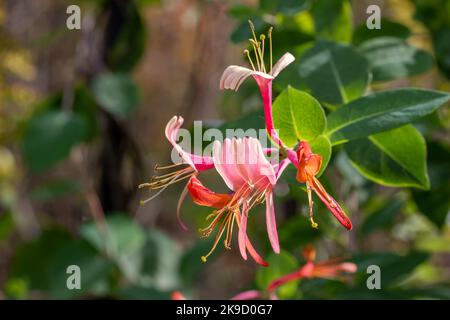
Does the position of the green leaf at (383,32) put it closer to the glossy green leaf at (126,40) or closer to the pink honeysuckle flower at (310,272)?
the pink honeysuckle flower at (310,272)

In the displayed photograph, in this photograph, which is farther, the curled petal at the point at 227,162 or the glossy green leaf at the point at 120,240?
the glossy green leaf at the point at 120,240

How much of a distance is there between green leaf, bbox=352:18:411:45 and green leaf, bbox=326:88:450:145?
9.3 inches

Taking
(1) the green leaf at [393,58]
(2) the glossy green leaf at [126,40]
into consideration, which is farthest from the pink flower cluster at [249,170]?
(2) the glossy green leaf at [126,40]

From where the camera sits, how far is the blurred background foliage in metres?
0.71

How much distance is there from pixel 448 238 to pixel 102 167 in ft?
2.05

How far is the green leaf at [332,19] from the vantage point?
2.36 ft

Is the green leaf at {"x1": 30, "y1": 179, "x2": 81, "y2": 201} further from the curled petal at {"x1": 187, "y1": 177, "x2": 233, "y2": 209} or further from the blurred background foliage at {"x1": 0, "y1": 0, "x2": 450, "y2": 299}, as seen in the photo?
the curled petal at {"x1": 187, "y1": 177, "x2": 233, "y2": 209}

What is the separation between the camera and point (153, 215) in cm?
155

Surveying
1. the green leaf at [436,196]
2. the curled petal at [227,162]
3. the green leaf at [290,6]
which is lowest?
the green leaf at [436,196]

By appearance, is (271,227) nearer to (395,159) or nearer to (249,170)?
(249,170)

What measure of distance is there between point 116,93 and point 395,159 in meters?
0.63

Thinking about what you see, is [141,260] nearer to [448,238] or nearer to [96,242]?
[96,242]

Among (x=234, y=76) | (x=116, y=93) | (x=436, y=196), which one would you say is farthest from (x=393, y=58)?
(x=116, y=93)

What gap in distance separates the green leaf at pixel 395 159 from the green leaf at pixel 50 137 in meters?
0.57
